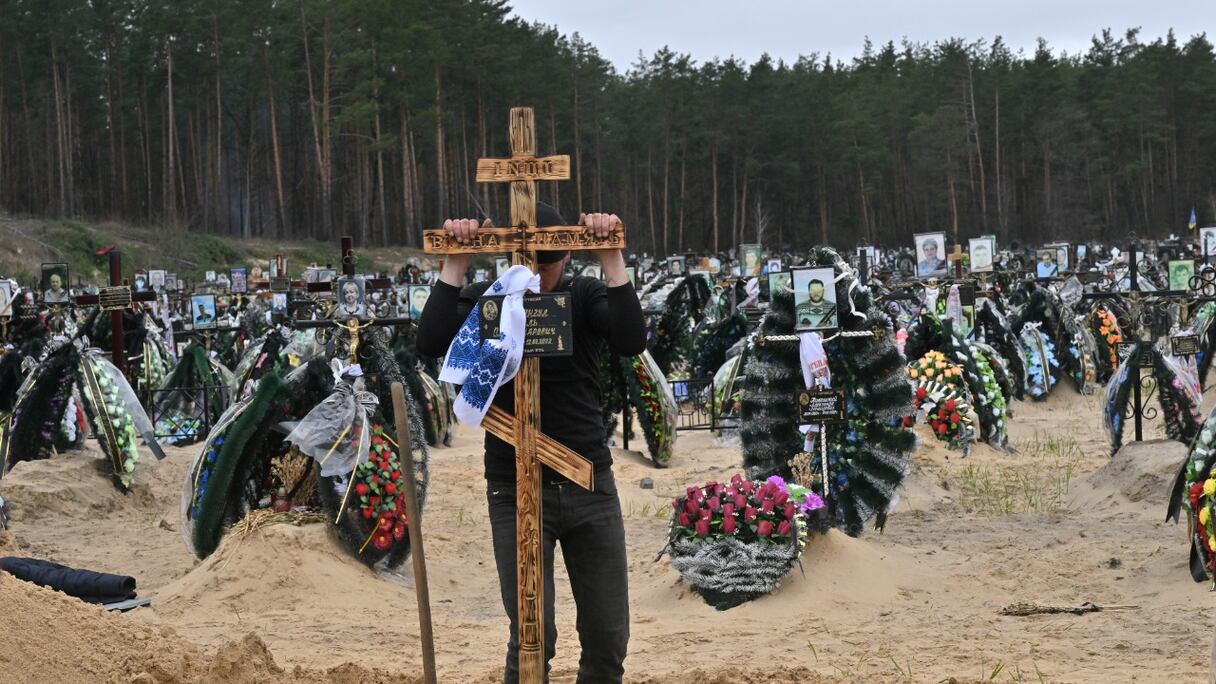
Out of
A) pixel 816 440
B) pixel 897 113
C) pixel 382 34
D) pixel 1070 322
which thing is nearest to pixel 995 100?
pixel 897 113

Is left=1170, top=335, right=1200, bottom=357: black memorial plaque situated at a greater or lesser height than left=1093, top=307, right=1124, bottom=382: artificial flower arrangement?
greater

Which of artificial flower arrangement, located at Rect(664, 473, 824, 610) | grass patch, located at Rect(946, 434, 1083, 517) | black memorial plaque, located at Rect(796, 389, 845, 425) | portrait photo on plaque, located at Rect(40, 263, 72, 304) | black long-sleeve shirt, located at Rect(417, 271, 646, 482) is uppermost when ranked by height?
portrait photo on plaque, located at Rect(40, 263, 72, 304)

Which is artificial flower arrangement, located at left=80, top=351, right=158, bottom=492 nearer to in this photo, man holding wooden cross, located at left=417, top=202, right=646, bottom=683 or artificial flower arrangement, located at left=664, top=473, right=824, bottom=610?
artificial flower arrangement, located at left=664, top=473, right=824, bottom=610

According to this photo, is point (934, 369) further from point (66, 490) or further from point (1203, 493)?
point (66, 490)

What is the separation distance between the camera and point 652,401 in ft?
46.8

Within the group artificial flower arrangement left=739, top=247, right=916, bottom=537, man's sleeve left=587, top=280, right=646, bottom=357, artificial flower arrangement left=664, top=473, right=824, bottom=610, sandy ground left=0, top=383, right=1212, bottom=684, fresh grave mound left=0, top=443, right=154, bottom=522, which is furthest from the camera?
fresh grave mound left=0, top=443, right=154, bottom=522

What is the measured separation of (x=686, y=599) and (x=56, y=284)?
32.7 feet

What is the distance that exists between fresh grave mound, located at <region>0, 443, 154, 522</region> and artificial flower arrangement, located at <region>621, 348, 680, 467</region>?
15.3 ft

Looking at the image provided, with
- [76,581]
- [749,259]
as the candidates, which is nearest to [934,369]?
[76,581]

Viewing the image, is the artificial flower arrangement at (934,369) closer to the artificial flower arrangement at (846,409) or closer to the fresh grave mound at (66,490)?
the artificial flower arrangement at (846,409)

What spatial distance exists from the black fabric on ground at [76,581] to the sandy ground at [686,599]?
265mm

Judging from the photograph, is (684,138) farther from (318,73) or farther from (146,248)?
(146,248)

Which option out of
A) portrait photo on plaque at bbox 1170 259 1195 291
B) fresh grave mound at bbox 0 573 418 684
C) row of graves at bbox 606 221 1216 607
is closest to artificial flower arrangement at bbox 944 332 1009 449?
row of graves at bbox 606 221 1216 607

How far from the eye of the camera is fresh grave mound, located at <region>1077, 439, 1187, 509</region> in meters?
11.3
